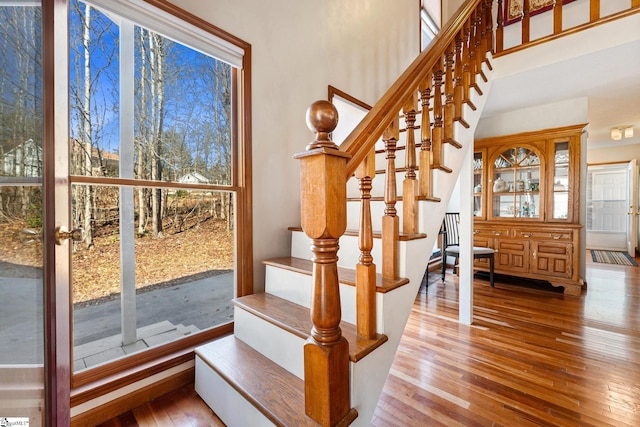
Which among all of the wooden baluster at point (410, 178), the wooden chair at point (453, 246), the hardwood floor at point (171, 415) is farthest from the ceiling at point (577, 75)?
the hardwood floor at point (171, 415)

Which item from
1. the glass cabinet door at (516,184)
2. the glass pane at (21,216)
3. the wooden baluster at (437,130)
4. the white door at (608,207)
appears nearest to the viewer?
the glass pane at (21,216)

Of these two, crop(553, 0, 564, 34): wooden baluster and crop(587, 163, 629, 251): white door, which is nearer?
crop(553, 0, 564, 34): wooden baluster

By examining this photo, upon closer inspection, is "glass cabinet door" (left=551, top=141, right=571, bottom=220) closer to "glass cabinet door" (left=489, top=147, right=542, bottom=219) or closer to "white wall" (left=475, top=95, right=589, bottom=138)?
"glass cabinet door" (left=489, top=147, right=542, bottom=219)

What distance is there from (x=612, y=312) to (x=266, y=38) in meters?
3.95

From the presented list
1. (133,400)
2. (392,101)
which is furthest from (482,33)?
(133,400)

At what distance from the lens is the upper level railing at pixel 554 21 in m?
2.19

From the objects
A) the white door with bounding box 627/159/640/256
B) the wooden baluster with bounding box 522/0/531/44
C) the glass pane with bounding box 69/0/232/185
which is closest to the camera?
the glass pane with bounding box 69/0/232/185

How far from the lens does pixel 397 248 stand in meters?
1.26

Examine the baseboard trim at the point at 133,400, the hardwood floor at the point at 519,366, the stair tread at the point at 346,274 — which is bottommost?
the hardwood floor at the point at 519,366

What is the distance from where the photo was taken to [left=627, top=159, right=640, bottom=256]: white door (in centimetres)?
564

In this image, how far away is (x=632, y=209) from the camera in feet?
18.9

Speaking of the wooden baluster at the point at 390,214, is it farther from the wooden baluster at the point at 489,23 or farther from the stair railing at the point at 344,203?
the wooden baluster at the point at 489,23

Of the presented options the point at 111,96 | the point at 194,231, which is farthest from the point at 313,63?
the point at 194,231

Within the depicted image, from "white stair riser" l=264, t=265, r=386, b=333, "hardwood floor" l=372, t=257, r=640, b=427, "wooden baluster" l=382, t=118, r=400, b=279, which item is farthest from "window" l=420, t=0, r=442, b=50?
"white stair riser" l=264, t=265, r=386, b=333
